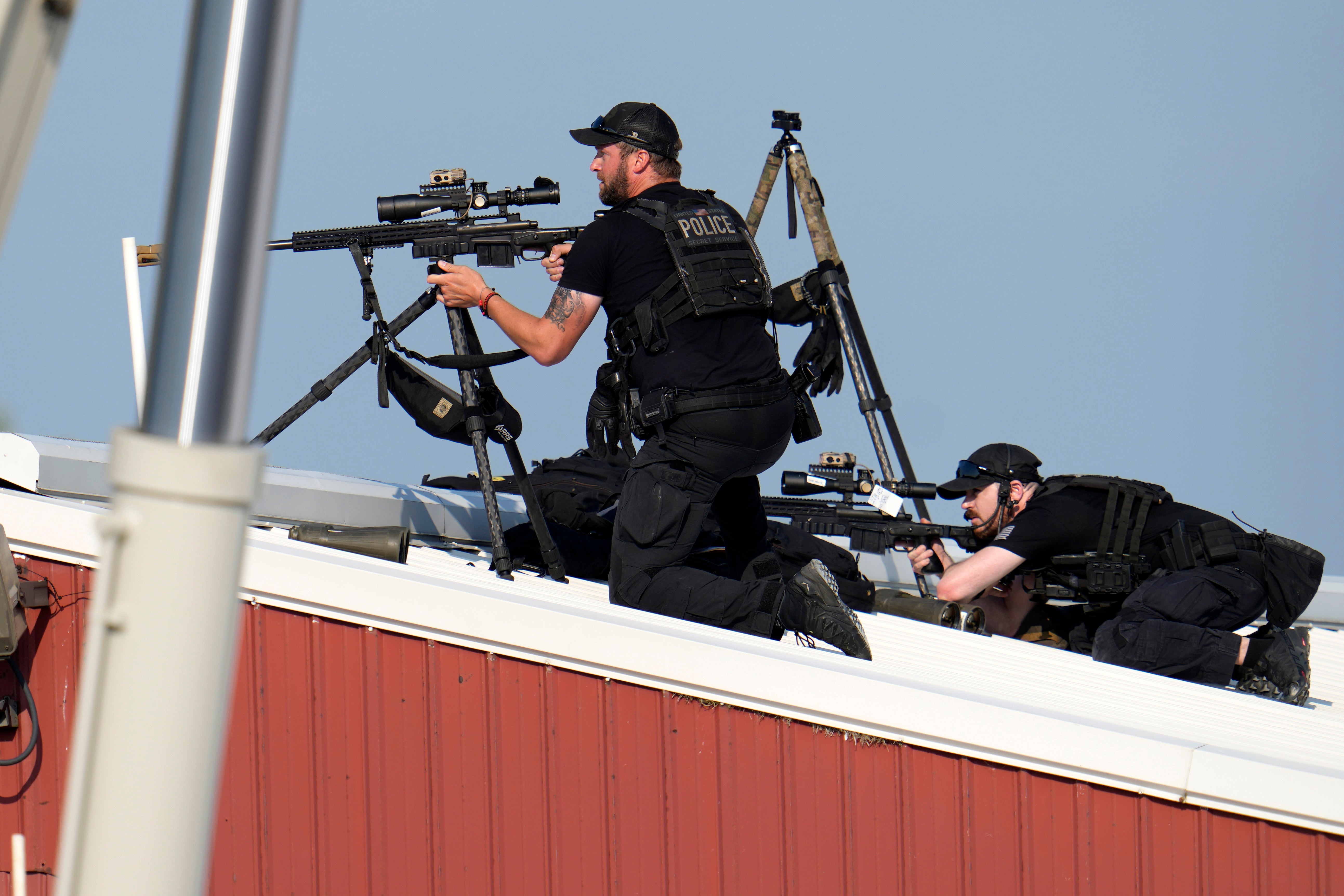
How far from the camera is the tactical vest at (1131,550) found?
18.0 feet

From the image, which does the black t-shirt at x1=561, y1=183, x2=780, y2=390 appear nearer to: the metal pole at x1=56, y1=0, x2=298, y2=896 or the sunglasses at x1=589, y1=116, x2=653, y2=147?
the sunglasses at x1=589, y1=116, x2=653, y2=147

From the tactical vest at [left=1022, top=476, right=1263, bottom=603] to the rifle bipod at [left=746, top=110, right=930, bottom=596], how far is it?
2.81 m

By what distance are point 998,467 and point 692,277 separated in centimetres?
244

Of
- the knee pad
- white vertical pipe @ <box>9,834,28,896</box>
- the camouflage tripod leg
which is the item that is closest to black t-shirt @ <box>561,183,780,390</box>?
the knee pad

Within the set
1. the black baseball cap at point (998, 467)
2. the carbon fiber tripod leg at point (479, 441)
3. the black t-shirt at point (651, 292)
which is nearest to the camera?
the black t-shirt at point (651, 292)

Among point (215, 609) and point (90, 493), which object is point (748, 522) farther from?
point (215, 609)

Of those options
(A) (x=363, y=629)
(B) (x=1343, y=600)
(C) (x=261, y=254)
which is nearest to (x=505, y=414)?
(A) (x=363, y=629)

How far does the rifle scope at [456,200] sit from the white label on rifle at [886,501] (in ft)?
7.89

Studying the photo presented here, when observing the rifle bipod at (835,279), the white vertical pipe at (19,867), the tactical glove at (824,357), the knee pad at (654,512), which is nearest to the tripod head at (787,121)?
the rifle bipod at (835,279)

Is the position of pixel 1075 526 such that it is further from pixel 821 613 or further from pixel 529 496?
pixel 529 496

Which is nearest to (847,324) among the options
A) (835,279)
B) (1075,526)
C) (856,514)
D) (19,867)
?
(835,279)

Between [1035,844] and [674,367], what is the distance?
83.2 inches

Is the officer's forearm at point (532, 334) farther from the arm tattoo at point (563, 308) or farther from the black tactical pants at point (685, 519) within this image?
the black tactical pants at point (685, 519)

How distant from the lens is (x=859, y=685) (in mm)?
3523
